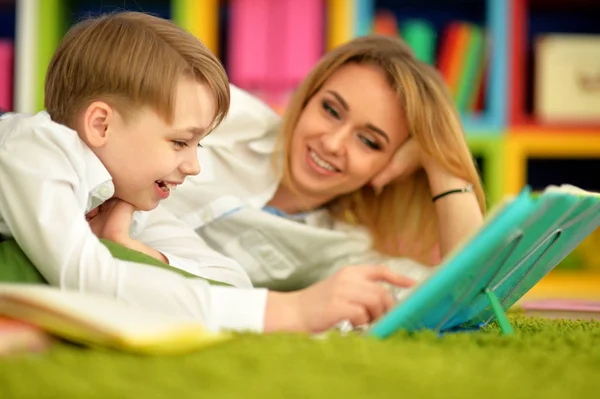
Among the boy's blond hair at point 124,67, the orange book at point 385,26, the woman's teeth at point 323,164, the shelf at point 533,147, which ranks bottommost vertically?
the shelf at point 533,147

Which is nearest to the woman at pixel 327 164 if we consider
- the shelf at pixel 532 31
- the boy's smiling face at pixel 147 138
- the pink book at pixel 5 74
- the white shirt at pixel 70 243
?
the boy's smiling face at pixel 147 138

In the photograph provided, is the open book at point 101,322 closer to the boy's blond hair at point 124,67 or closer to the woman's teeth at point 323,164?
the boy's blond hair at point 124,67

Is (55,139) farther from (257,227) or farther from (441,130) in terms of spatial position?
(441,130)

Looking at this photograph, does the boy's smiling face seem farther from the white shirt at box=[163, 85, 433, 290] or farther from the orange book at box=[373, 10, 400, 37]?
the orange book at box=[373, 10, 400, 37]

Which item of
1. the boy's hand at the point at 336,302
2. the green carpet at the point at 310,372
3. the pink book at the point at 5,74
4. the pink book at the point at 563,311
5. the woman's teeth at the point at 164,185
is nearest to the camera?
the green carpet at the point at 310,372

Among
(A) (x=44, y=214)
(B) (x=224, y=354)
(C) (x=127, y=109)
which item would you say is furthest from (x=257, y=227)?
(B) (x=224, y=354)

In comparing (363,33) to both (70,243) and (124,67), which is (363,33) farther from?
(70,243)

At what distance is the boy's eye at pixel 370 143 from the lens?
4.94 ft

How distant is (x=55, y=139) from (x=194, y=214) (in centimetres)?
58

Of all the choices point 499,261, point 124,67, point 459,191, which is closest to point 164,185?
point 124,67

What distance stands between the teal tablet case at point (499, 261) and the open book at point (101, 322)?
0.19 meters

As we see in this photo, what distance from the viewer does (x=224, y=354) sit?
1.94 feet

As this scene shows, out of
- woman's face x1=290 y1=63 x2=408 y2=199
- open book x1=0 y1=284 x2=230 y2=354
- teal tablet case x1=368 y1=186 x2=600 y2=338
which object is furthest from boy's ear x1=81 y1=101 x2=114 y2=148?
woman's face x1=290 y1=63 x2=408 y2=199

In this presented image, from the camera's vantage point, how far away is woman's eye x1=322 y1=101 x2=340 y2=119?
59.7 inches
